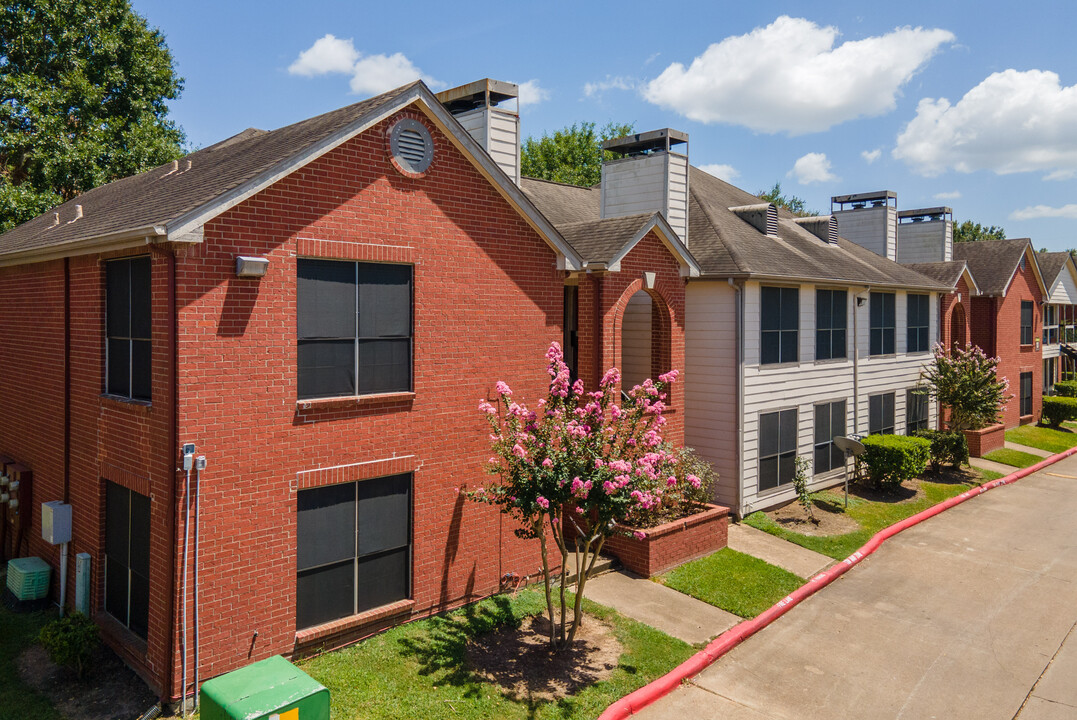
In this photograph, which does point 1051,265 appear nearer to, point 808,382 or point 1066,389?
point 1066,389

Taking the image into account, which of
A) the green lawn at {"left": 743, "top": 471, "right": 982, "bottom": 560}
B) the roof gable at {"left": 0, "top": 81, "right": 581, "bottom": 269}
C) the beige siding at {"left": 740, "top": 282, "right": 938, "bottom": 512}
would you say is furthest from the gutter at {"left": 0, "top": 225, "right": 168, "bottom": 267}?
the green lawn at {"left": 743, "top": 471, "right": 982, "bottom": 560}

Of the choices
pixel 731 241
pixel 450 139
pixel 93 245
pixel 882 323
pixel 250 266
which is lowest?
pixel 882 323

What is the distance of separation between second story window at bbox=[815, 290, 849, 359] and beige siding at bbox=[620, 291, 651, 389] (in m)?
5.43

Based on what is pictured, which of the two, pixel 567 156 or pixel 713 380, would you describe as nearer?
pixel 713 380

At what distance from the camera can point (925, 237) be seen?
3088 centimetres

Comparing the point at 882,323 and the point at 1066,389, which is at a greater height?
the point at 882,323

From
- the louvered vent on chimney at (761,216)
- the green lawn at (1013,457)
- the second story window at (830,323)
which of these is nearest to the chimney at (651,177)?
the louvered vent on chimney at (761,216)

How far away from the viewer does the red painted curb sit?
929 centimetres

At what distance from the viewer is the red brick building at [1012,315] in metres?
30.1

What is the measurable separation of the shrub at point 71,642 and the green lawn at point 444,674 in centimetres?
267

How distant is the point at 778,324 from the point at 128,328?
13941 mm

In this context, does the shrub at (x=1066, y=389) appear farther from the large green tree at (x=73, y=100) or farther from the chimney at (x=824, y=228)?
the large green tree at (x=73, y=100)

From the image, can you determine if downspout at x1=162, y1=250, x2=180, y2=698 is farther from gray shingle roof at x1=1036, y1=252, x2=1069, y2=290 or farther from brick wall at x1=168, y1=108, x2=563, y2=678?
gray shingle roof at x1=1036, y1=252, x2=1069, y2=290

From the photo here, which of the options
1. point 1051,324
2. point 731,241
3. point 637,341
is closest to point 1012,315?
point 1051,324
